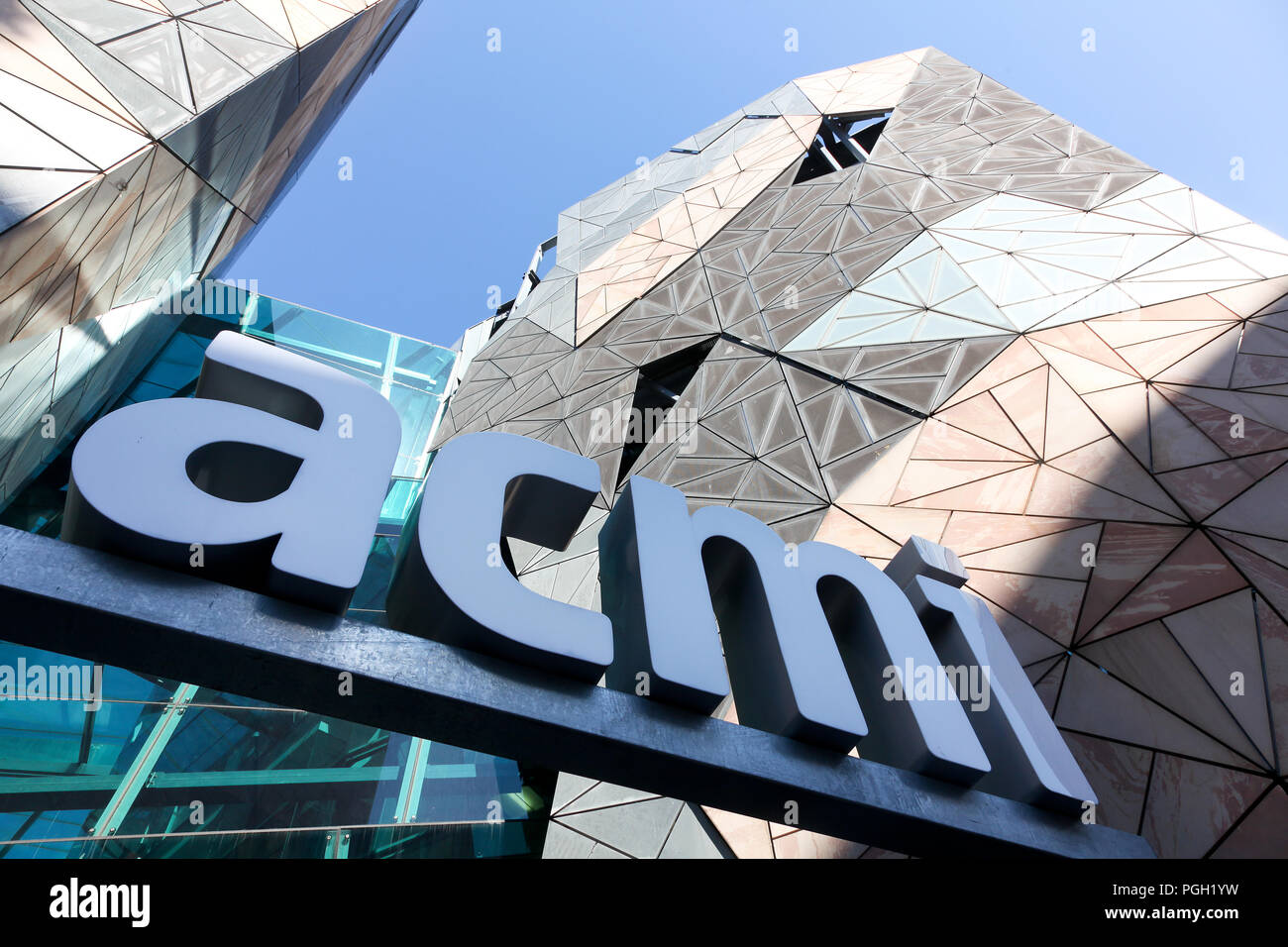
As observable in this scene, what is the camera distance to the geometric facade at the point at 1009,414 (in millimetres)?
5871

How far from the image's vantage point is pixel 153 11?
770cm

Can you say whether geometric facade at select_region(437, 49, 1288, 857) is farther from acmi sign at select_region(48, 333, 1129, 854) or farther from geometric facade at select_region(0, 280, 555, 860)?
acmi sign at select_region(48, 333, 1129, 854)

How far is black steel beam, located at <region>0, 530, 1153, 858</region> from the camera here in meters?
3.21

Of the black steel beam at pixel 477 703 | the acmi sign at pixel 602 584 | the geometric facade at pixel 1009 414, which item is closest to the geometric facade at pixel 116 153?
the acmi sign at pixel 602 584

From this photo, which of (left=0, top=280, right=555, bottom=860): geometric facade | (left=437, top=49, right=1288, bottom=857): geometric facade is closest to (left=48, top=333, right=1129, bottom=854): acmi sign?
(left=437, top=49, right=1288, bottom=857): geometric facade

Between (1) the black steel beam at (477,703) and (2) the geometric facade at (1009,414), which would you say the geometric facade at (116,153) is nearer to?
(1) the black steel beam at (477,703)

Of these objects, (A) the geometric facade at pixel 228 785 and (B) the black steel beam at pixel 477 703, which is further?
(A) the geometric facade at pixel 228 785

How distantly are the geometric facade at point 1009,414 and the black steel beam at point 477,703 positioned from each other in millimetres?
1825

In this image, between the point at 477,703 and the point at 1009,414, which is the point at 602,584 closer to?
the point at 477,703

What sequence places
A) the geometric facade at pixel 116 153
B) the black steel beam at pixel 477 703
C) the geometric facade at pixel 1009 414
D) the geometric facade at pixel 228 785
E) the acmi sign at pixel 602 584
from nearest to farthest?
1. the black steel beam at pixel 477 703
2. the acmi sign at pixel 602 584
3. the geometric facade at pixel 1009 414
4. the geometric facade at pixel 116 153
5. the geometric facade at pixel 228 785

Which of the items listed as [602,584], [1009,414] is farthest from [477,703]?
[1009,414]
